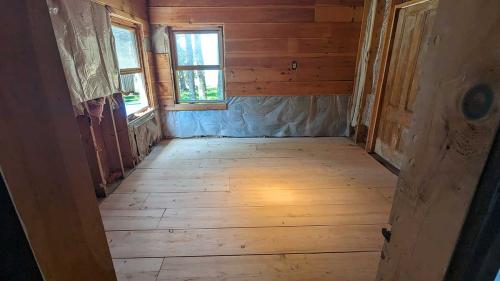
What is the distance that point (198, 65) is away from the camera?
149 inches

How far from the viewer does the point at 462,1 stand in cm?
35

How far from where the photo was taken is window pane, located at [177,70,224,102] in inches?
152

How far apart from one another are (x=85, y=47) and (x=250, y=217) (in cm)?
198

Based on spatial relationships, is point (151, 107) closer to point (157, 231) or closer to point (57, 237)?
point (157, 231)

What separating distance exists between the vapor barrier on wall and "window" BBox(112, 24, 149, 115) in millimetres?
598

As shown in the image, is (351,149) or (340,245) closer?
(340,245)

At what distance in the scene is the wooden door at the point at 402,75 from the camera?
248 cm

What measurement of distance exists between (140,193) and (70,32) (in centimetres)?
149

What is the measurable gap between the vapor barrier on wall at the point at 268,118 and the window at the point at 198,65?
277 mm

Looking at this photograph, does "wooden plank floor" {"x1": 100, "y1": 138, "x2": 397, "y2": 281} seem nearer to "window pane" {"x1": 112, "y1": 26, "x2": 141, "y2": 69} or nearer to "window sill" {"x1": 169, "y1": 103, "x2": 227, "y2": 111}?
"window sill" {"x1": 169, "y1": 103, "x2": 227, "y2": 111}

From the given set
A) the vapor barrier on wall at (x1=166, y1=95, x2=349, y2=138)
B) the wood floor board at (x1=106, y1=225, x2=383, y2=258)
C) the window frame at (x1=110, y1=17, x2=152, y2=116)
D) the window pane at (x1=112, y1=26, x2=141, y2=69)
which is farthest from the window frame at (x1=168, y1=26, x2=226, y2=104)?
the wood floor board at (x1=106, y1=225, x2=383, y2=258)

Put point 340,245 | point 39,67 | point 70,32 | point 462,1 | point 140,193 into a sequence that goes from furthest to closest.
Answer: point 140,193 < point 70,32 < point 340,245 < point 39,67 < point 462,1

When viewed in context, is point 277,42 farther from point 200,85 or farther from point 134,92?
point 134,92

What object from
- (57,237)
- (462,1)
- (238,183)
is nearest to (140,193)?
(238,183)
